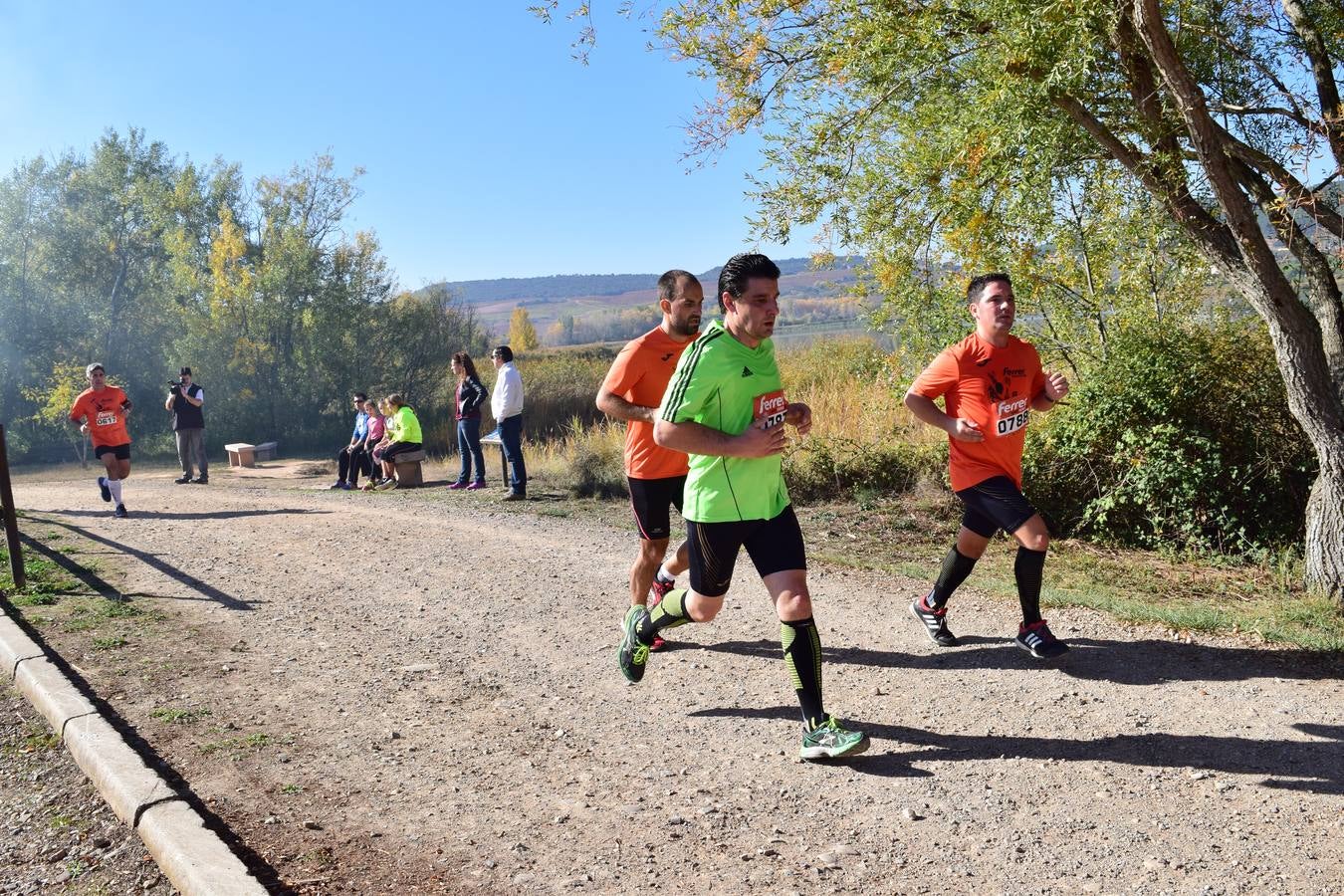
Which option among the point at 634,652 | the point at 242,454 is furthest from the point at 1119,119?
the point at 242,454

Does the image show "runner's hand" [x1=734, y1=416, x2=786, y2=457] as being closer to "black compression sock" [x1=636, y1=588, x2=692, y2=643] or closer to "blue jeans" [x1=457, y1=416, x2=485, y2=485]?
"black compression sock" [x1=636, y1=588, x2=692, y2=643]

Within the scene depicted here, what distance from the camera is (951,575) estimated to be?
229 inches

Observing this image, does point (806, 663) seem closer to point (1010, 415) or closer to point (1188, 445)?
point (1010, 415)

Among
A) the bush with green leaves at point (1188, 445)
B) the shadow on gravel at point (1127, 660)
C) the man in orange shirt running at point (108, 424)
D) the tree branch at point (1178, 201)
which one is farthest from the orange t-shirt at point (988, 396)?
the man in orange shirt running at point (108, 424)

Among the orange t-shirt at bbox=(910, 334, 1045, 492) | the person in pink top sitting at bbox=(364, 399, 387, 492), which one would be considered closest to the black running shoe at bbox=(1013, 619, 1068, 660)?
the orange t-shirt at bbox=(910, 334, 1045, 492)

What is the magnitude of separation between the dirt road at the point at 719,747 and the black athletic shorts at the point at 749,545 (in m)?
0.80

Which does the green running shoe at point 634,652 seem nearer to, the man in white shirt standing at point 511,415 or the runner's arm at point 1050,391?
the runner's arm at point 1050,391

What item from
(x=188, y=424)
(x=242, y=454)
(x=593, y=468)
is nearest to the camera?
(x=593, y=468)

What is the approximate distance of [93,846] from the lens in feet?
12.9

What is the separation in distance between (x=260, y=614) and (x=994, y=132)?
5.91m

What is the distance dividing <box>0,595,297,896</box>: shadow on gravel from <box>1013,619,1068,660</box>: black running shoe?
12.1ft

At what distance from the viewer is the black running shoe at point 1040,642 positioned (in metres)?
5.34

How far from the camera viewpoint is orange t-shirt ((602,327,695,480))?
5535mm

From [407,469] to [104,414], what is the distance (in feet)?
14.1
